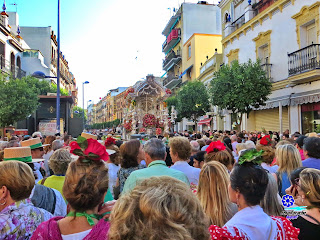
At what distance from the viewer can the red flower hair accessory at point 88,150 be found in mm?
2809

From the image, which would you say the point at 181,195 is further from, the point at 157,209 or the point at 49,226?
the point at 49,226

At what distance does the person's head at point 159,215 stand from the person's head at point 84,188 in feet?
3.03

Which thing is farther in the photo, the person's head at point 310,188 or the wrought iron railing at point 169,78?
the wrought iron railing at point 169,78

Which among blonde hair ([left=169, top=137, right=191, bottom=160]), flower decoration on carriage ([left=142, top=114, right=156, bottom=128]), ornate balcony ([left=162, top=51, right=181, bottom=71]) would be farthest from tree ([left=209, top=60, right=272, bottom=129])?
ornate balcony ([left=162, top=51, right=181, bottom=71])

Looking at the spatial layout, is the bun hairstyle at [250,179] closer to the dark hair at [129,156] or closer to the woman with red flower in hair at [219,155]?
the woman with red flower in hair at [219,155]

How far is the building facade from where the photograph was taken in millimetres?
15188

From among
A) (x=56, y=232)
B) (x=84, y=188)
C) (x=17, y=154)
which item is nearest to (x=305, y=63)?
(x=17, y=154)

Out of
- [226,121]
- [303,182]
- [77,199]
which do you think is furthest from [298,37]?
[77,199]

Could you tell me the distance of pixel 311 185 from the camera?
275 cm

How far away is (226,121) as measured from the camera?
1029 inches

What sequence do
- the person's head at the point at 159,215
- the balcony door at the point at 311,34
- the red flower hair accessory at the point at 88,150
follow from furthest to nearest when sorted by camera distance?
1. the balcony door at the point at 311,34
2. the red flower hair accessory at the point at 88,150
3. the person's head at the point at 159,215

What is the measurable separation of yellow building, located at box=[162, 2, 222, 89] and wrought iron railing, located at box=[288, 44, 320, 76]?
21.2 metres

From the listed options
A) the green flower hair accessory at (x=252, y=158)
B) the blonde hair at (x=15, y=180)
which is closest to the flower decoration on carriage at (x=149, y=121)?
the blonde hair at (x=15, y=180)

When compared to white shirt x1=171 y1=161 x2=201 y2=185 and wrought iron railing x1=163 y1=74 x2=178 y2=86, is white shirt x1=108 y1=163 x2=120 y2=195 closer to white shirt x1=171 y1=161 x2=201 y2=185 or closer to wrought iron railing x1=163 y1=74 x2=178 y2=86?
white shirt x1=171 y1=161 x2=201 y2=185
